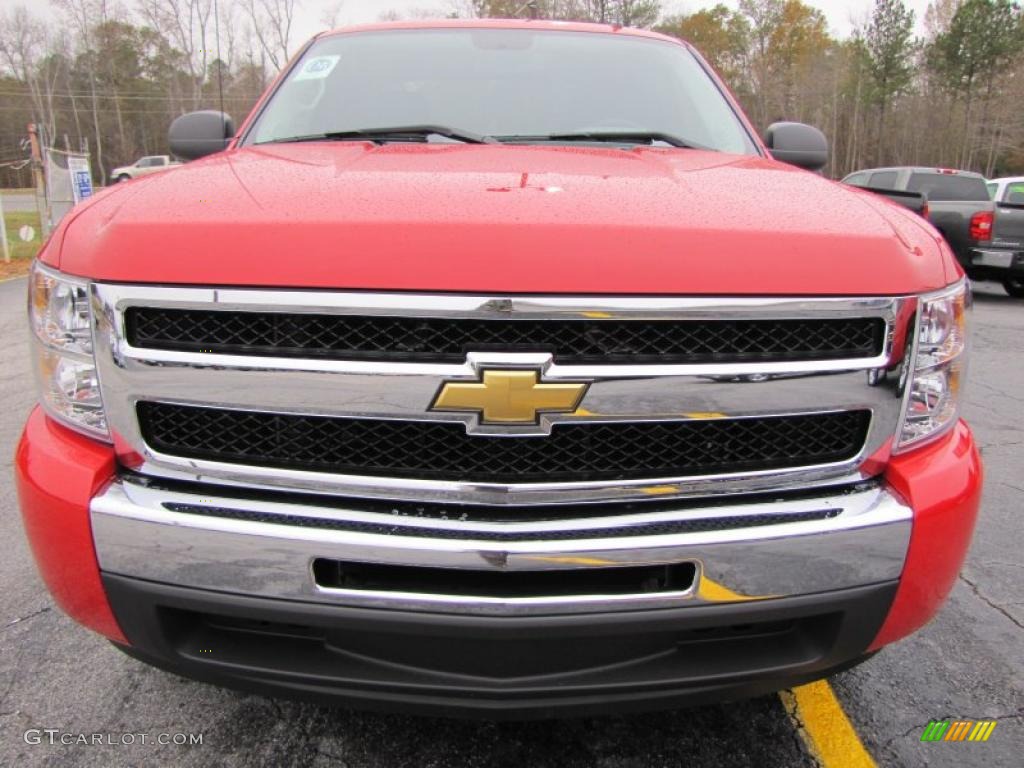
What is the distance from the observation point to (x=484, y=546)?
1303 mm

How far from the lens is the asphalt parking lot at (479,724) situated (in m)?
1.85

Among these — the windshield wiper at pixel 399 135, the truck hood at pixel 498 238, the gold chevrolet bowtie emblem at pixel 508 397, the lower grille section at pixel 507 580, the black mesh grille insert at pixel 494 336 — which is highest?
the windshield wiper at pixel 399 135

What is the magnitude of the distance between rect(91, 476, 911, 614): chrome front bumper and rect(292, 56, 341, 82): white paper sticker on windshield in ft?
6.33

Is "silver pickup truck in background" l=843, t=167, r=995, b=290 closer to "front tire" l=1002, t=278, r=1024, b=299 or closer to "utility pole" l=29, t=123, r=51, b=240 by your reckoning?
"front tire" l=1002, t=278, r=1024, b=299

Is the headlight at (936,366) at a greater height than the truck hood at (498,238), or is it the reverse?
the truck hood at (498,238)

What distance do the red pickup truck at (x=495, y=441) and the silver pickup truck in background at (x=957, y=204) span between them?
10.6m

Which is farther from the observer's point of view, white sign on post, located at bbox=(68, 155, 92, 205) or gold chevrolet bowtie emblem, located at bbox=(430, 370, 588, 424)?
white sign on post, located at bbox=(68, 155, 92, 205)

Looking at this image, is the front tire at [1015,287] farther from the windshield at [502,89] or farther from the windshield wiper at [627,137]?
the windshield wiper at [627,137]

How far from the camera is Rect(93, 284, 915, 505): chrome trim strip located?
4.21ft

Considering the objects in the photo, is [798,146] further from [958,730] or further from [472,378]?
[472,378]

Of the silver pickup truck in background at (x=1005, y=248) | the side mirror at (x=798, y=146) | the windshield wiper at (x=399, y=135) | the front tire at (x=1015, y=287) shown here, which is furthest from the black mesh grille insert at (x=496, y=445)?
the front tire at (x=1015, y=287)

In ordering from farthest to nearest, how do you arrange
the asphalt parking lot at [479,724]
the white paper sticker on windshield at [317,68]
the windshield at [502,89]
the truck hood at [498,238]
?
the white paper sticker on windshield at [317,68] < the windshield at [502,89] < the asphalt parking lot at [479,724] < the truck hood at [498,238]

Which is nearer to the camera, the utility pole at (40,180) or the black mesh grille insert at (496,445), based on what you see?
the black mesh grille insert at (496,445)

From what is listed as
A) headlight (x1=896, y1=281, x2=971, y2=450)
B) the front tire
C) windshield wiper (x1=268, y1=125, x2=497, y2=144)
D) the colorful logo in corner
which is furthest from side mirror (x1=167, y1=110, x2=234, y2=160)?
the front tire
